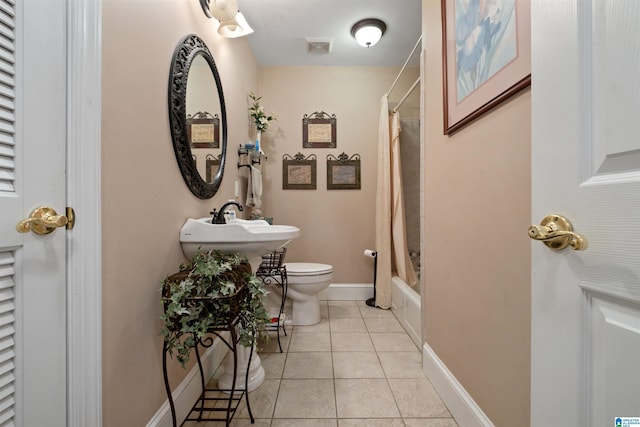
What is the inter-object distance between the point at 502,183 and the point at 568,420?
653 millimetres

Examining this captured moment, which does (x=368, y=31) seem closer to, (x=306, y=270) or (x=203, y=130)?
(x=203, y=130)

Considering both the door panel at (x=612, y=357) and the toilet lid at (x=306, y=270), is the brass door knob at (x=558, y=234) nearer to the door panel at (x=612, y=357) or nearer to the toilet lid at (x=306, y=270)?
the door panel at (x=612, y=357)

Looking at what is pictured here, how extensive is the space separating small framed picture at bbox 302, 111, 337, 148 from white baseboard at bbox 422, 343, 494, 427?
6.75 feet

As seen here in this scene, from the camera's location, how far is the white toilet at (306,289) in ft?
6.61

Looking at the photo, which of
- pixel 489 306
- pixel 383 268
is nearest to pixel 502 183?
pixel 489 306

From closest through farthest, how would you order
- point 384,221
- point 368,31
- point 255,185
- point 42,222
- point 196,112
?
point 42,222 < point 196,112 < point 368,31 < point 255,185 < point 384,221

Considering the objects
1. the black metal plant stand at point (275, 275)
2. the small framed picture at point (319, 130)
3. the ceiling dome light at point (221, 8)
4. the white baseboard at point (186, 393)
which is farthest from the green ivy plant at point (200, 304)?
the small framed picture at point (319, 130)

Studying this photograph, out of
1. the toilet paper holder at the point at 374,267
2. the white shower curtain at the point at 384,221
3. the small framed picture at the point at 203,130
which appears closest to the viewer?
the small framed picture at the point at 203,130

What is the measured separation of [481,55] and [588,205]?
32.1 inches

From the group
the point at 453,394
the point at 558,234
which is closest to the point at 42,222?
the point at 558,234

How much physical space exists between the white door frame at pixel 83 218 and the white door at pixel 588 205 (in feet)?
3.62

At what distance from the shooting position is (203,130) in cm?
142

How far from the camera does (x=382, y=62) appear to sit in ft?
8.60

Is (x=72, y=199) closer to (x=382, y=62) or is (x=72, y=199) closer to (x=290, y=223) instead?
(x=290, y=223)
